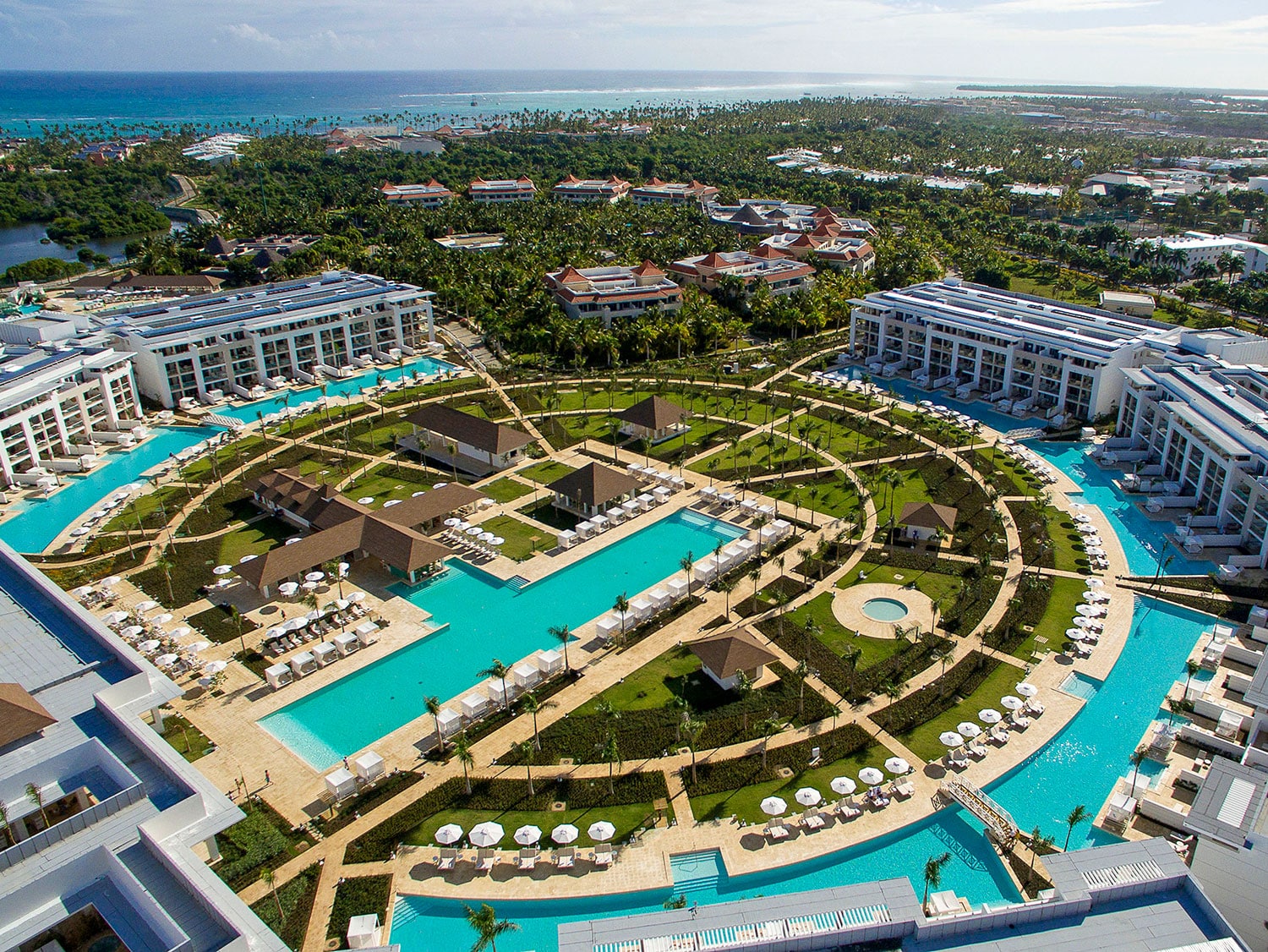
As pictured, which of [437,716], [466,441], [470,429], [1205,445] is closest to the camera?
[437,716]

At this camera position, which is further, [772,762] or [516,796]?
[772,762]

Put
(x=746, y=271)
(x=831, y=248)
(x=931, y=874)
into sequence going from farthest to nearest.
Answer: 1. (x=831, y=248)
2. (x=746, y=271)
3. (x=931, y=874)

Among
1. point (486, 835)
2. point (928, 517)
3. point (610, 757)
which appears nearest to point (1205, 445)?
point (928, 517)

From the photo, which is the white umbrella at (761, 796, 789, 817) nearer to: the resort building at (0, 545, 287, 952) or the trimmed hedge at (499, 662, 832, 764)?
the trimmed hedge at (499, 662, 832, 764)

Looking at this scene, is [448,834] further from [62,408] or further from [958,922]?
[62,408]

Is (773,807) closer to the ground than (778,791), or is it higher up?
higher up

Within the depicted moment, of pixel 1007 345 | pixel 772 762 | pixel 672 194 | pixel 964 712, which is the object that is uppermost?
pixel 672 194

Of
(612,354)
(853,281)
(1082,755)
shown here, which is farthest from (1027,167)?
(1082,755)

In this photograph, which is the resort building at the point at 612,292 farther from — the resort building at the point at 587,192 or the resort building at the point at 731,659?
the resort building at the point at 587,192

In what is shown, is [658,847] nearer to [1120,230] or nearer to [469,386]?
[469,386]
